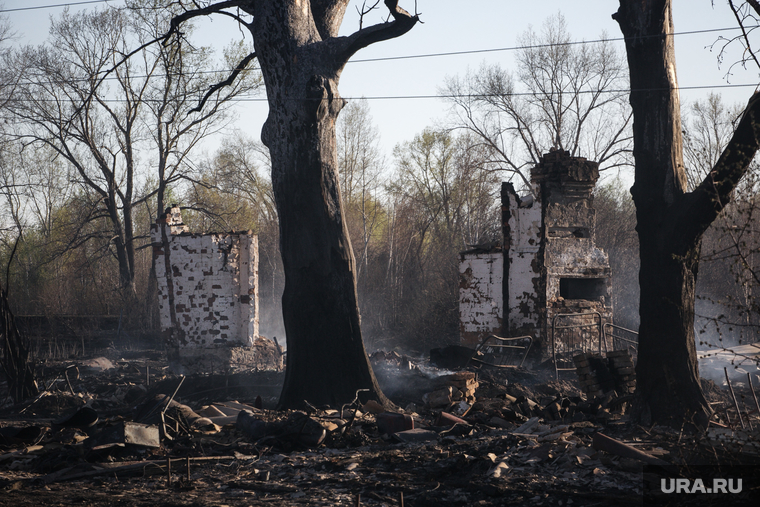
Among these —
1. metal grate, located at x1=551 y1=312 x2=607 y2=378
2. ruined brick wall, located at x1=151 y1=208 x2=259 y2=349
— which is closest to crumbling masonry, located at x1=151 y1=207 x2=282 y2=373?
ruined brick wall, located at x1=151 y1=208 x2=259 y2=349

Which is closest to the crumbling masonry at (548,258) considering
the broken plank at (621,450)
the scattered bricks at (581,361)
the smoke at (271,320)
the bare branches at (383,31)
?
the scattered bricks at (581,361)

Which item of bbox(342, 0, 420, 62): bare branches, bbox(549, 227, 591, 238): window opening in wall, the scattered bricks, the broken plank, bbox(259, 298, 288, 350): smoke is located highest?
bbox(342, 0, 420, 62): bare branches

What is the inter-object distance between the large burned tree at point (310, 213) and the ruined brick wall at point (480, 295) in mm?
7158

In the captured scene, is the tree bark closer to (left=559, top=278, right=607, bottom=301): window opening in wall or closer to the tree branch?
the tree branch

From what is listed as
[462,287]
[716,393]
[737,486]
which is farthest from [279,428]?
[462,287]

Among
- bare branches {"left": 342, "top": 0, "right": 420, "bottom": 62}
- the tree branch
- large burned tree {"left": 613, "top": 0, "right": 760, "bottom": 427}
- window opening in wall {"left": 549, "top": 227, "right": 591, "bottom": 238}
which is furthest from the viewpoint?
window opening in wall {"left": 549, "top": 227, "right": 591, "bottom": 238}

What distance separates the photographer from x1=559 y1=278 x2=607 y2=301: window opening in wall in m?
13.6

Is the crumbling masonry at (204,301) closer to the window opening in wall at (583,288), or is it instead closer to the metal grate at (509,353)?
the metal grate at (509,353)

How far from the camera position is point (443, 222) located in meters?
32.8

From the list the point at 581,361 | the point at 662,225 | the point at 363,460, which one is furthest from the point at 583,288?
the point at 363,460

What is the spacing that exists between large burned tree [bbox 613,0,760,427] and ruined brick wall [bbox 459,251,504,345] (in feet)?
25.0

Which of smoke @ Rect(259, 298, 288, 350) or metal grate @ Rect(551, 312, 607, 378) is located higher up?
metal grate @ Rect(551, 312, 607, 378)

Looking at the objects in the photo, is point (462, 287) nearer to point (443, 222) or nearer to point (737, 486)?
point (737, 486)

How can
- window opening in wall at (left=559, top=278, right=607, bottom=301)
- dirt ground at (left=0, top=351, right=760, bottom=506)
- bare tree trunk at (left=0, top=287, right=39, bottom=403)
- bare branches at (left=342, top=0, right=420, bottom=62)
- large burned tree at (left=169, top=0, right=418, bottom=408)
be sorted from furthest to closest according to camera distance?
window opening in wall at (left=559, top=278, right=607, bottom=301), bare tree trunk at (left=0, top=287, right=39, bottom=403), bare branches at (left=342, top=0, right=420, bottom=62), large burned tree at (left=169, top=0, right=418, bottom=408), dirt ground at (left=0, top=351, right=760, bottom=506)
